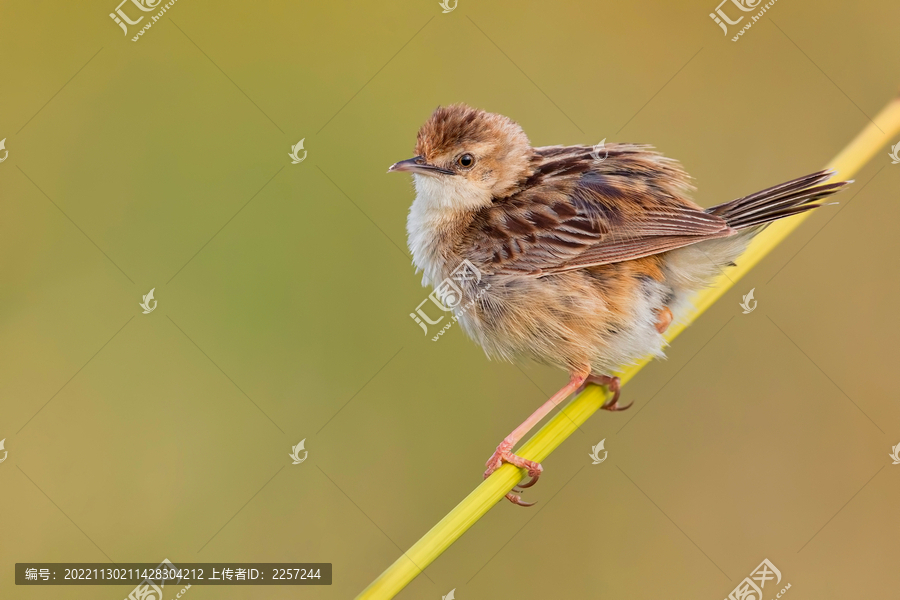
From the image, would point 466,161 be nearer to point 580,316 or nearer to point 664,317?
point 580,316

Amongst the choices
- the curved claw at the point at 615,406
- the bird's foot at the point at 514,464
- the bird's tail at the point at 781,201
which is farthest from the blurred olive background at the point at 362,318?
the bird's tail at the point at 781,201

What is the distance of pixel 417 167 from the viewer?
13.3ft

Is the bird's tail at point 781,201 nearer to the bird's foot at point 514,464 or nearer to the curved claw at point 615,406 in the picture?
the curved claw at point 615,406

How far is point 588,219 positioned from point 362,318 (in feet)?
7.34

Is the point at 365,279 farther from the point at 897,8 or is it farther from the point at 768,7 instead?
the point at 897,8

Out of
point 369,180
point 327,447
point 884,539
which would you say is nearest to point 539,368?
point 327,447

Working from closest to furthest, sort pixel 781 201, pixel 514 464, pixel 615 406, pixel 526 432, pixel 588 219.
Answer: pixel 514 464 < pixel 781 201 < pixel 526 432 < pixel 588 219 < pixel 615 406

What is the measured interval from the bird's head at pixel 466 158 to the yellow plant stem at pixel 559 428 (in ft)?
4.41

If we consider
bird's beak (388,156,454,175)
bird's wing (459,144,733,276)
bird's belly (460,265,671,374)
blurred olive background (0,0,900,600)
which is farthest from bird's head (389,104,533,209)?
blurred olive background (0,0,900,600)

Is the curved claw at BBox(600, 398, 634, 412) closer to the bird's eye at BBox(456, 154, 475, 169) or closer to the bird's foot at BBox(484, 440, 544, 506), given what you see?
the bird's foot at BBox(484, 440, 544, 506)

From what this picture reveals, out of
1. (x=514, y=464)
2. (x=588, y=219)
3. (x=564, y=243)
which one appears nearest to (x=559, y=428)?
(x=514, y=464)

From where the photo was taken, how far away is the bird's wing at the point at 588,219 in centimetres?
388

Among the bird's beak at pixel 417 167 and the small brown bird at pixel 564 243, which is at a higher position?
the bird's beak at pixel 417 167

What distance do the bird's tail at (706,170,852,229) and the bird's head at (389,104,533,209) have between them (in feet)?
4.12
